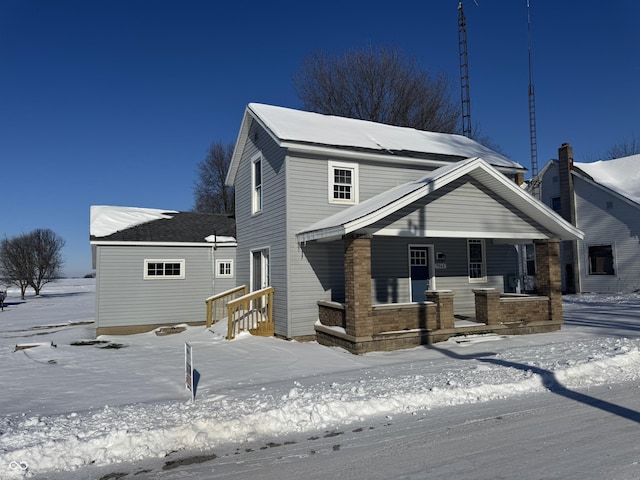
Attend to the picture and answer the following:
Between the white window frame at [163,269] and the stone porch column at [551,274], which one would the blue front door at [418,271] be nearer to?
the stone porch column at [551,274]

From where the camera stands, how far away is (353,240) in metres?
10.7

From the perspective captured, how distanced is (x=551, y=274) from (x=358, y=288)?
20.1 feet

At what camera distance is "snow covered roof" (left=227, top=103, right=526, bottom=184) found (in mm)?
13000

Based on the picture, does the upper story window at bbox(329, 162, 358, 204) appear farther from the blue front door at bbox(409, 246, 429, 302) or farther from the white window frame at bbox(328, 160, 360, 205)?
the blue front door at bbox(409, 246, 429, 302)

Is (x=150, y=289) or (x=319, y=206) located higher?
(x=319, y=206)

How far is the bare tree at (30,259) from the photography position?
183ft

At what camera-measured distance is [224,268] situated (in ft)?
60.5

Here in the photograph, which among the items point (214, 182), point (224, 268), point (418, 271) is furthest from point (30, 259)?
point (418, 271)

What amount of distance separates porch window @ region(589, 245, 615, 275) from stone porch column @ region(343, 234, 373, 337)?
19.8 m

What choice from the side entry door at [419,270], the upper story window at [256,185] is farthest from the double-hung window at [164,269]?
the side entry door at [419,270]

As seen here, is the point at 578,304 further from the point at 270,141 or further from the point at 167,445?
the point at 167,445

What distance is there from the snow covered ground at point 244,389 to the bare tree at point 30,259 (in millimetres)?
51432

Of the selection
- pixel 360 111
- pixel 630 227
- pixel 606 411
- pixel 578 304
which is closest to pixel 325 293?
pixel 606 411

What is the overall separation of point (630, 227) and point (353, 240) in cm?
1983
